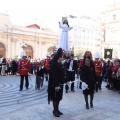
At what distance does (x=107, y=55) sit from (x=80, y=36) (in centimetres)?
4163

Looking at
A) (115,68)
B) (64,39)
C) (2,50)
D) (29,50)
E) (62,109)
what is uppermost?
(29,50)

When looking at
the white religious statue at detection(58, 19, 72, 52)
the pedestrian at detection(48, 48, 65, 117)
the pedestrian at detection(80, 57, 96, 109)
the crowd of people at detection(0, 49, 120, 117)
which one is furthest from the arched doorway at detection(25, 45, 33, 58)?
the pedestrian at detection(48, 48, 65, 117)

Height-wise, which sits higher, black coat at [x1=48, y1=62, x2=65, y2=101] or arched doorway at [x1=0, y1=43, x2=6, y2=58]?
arched doorway at [x1=0, y1=43, x2=6, y2=58]

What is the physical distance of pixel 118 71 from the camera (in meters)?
9.70

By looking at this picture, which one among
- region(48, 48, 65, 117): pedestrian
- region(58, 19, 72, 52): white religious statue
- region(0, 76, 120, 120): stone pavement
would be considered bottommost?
region(0, 76, 120, 120): stone pavement

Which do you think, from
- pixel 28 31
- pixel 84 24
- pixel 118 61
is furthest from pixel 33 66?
pixel 84 24

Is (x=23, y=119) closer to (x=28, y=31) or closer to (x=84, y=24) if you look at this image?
(x=28, y=31)

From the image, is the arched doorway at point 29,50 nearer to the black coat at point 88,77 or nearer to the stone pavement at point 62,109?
the stone pavement at point 62,109

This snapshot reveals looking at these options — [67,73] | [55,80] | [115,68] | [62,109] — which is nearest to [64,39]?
[67,73]

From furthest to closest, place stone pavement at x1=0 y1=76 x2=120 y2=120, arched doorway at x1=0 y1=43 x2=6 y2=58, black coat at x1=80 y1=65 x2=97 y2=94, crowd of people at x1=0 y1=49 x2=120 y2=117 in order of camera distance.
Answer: arched doorway at x1=0 y1=43 x2=6 y2=58 < black coat at x1=80 y1=65 x2=97 y2=94 < crowd of people at x1=0 y1=49 x2=120 y2=117 < stone pavement at x1=0 y1=76 x2=120 y2=120

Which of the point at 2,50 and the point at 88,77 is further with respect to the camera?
the point at 2,50

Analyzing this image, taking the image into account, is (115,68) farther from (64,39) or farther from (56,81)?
(56,81)

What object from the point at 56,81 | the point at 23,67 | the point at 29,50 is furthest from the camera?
the point at 29,50

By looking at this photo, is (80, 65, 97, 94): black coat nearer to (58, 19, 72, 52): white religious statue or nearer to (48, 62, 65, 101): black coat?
(48, 62, 65, 101): black coat
